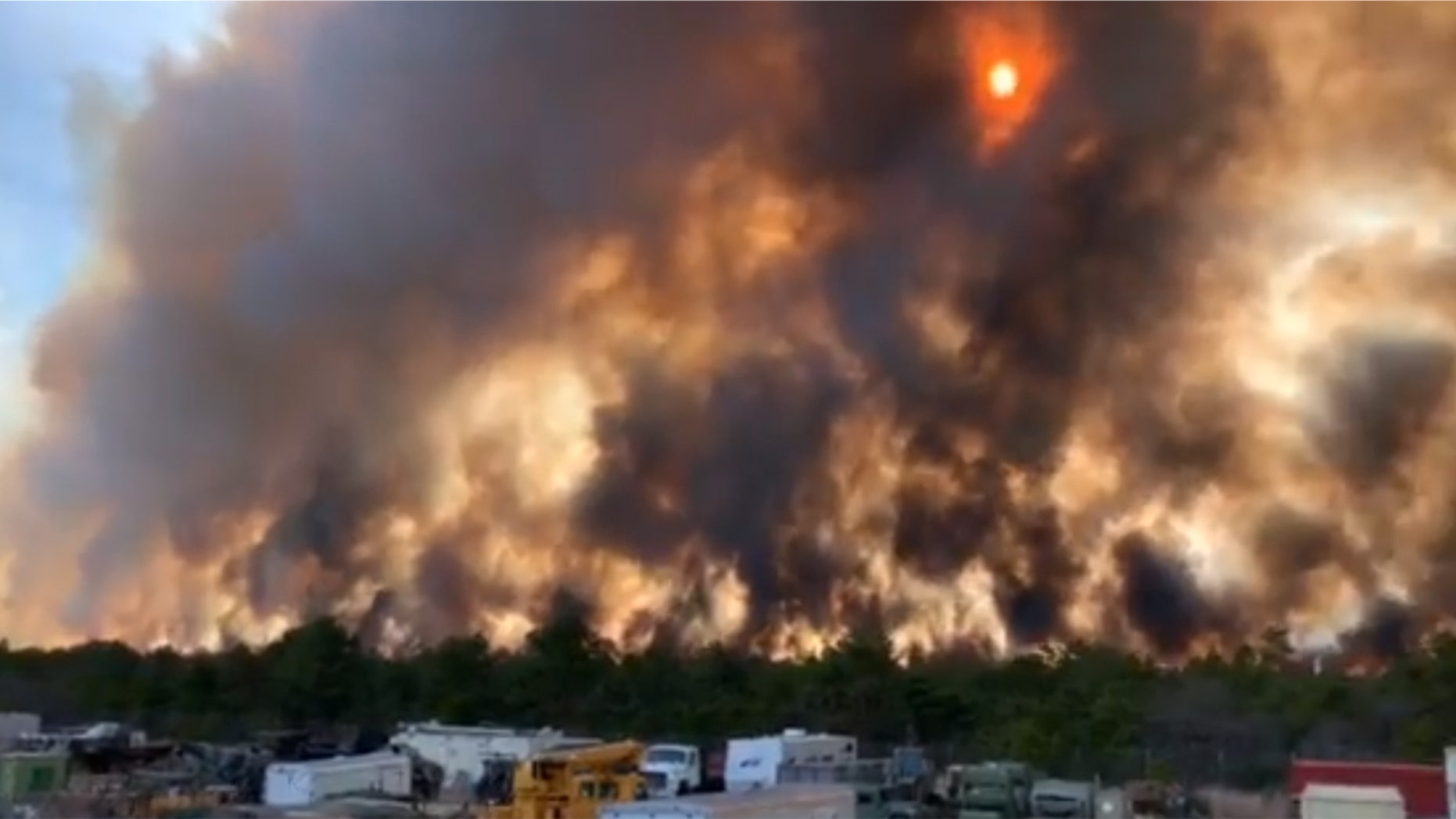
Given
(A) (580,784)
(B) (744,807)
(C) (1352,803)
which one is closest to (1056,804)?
(C) (1352,803)

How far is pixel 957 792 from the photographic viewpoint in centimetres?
3172

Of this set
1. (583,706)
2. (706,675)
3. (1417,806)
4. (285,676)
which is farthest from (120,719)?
(1417,806)

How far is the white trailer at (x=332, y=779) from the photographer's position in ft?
97.5

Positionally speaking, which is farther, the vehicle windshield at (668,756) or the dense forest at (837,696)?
the dense forest at (837,696)

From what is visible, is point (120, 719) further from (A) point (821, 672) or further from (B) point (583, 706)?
(A) point (821, 672)

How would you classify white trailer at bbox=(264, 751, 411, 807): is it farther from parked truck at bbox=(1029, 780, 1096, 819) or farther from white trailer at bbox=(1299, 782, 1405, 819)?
white trailer at bbox=(1299, 782, 1405, 819)

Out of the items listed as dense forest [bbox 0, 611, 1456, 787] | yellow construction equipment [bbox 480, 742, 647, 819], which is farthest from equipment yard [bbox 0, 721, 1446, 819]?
dense forest [bbox 0, 611, 1456, 787]

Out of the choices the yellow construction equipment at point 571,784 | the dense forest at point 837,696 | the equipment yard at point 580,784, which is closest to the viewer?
the equipment yard at point 580,784

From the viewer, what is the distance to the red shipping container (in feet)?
85.7

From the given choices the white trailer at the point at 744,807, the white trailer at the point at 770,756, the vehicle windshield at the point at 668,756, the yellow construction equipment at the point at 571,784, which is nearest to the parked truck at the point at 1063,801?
the white trailer at the point at 770,756

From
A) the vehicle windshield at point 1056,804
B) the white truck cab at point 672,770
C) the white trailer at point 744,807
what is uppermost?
the white truck cab at point 672,770

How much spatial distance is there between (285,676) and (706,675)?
14.3 meters

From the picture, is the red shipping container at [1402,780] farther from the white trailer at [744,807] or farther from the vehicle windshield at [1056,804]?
the white trailer at [744,807]

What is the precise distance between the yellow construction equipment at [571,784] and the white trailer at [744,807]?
264 cm
